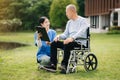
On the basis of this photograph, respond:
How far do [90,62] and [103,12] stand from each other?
4526cm

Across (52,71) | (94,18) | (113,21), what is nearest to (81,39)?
(52,71)

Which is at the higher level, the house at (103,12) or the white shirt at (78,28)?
the house at (103,12)

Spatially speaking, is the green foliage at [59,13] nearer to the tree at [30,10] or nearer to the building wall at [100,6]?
the building wall at [100,6]

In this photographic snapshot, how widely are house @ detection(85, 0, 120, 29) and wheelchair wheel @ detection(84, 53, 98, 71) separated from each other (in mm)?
38238

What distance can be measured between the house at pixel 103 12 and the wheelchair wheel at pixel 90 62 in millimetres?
38238

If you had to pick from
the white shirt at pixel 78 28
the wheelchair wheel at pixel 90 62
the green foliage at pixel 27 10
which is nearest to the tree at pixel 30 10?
the green foliage at pixel 27 10

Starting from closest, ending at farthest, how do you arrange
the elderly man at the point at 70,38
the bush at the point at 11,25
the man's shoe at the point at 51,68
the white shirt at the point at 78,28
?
the elderly man at the point at 70,38 → the white shirt at the point at 78,28 → the man's shoe at the point at 51,68 → the bush at the point at 11,25

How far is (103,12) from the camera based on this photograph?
54406 mm

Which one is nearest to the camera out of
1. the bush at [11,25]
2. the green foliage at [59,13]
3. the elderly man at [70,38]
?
the elderly man at [70,38]

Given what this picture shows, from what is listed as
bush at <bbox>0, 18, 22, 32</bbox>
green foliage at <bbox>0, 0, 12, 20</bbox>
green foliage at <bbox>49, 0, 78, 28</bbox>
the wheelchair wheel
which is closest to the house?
green foliage at <bbox>49, 0, 78, 28</bbox>

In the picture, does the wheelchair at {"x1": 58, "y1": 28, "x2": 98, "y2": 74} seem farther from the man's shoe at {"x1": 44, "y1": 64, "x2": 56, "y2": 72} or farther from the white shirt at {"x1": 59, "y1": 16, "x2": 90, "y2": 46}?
Result: the man's shoe at {"x1": 44, "y1": 64, "x2": 56, "y2": 72}

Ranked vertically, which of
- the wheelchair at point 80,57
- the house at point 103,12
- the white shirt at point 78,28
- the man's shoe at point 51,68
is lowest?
the man's shoe at point 51,68

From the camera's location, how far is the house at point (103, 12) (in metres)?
49.6

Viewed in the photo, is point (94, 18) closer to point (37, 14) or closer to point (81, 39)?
point (37, 14)
